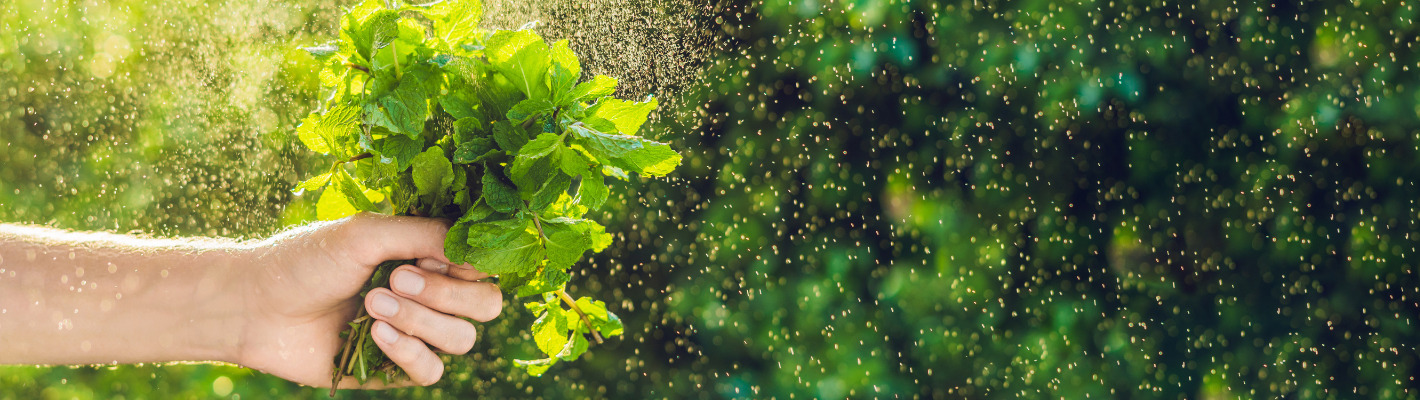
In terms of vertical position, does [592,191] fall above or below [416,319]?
above

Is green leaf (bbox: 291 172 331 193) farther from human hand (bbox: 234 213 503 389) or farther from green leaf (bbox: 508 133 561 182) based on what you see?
green leaf (bbox: 508 133 561 182)

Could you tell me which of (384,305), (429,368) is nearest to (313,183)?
(384,305)

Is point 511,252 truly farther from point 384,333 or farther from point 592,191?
point 384,333

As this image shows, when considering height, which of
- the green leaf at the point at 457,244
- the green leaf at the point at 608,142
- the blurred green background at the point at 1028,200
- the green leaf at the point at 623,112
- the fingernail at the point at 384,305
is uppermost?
the blurred green background at the point at 1028,200

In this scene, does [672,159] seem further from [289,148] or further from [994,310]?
[289,148]

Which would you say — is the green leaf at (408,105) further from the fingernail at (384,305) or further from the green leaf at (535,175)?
the fingernail at (384,305)

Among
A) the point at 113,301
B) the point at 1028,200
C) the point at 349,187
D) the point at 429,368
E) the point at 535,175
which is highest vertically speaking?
the point at 1028,200

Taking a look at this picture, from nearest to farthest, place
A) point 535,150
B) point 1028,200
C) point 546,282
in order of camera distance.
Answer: point 535,150 → point 546,282 → point 1028,200

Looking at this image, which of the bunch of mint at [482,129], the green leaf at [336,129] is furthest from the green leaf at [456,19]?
the green leaf at [336,129]
